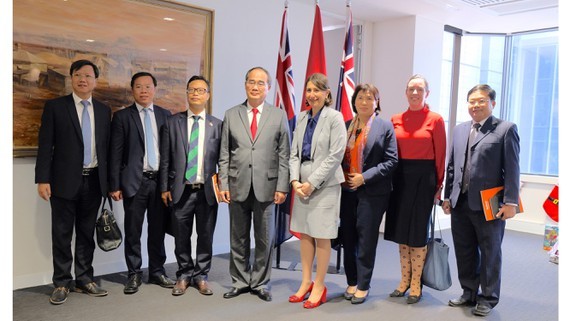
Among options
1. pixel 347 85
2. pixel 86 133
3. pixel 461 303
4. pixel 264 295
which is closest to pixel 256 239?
pixel 264 295

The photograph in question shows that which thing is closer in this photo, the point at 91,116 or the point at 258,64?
the point at 91,116

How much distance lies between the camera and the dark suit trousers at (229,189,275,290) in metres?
3.42

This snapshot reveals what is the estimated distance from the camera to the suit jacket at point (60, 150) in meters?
3.20

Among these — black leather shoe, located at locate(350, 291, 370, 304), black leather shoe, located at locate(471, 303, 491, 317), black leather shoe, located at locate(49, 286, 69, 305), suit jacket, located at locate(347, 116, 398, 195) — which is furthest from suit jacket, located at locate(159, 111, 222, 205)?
black leather shoe, located at locate(471, 303, 491, 317)

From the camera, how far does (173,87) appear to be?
4.29m

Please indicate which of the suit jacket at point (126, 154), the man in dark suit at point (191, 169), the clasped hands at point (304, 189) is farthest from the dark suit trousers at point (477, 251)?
the suit jacket at point (126, 154)

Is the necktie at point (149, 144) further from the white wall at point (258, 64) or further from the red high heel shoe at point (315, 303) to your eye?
the red high heel shoe at point (315, 303)

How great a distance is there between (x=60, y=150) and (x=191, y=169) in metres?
0.92

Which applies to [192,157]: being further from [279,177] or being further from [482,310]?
[482,310]

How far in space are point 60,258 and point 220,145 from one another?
1.42 m

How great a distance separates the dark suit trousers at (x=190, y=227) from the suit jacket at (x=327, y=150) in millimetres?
746

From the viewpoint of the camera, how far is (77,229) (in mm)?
3428
